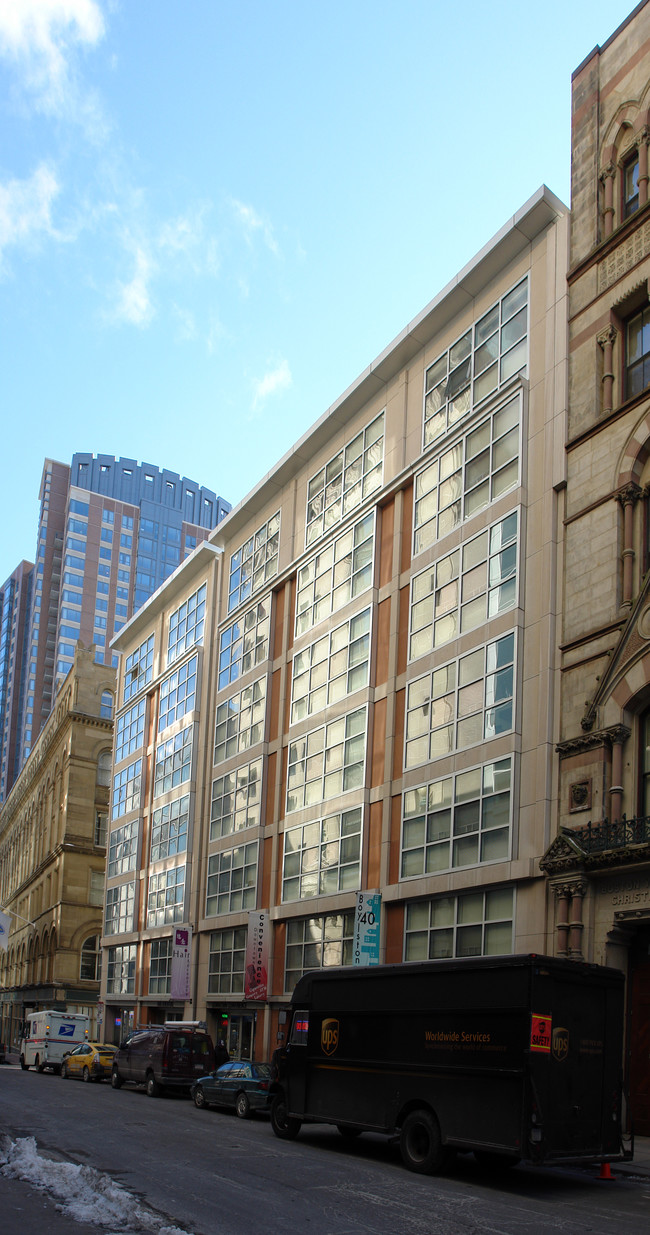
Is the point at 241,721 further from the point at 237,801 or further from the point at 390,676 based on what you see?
the point at 390,676

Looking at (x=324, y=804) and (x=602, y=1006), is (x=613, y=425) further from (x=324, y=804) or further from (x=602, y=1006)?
(x=324, y=804)

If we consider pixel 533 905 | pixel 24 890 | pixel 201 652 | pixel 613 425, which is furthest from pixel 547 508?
pixel 24 890

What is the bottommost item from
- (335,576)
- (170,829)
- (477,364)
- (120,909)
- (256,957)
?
(256,957)

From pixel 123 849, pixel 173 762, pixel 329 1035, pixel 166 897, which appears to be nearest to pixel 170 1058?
pixel 329 1035

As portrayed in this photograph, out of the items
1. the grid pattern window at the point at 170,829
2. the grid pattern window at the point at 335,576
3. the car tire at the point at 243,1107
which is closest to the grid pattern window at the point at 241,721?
the grid pattern window at the point at 335,576

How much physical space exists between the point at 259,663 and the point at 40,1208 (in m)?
31.6

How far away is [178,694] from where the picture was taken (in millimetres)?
52281

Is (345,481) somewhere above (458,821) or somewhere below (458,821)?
above

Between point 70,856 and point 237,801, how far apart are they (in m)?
38.2

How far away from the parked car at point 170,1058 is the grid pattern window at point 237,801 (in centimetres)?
944

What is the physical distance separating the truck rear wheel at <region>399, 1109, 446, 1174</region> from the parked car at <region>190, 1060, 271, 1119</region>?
908 cm

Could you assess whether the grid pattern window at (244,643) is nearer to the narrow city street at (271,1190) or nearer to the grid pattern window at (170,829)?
the grid pattern window at (170,829)

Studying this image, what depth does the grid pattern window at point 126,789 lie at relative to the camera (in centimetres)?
5741

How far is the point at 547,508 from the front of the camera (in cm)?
2672
